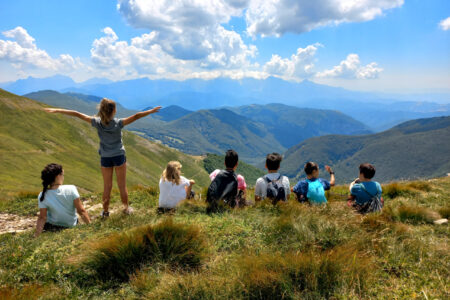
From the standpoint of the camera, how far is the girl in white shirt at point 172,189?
6711mm

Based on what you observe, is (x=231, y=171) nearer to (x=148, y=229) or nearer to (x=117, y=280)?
(x=148, y=229)

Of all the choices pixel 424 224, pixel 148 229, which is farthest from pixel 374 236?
pixel 148 229

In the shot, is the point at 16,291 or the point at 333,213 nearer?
the point at 16,291

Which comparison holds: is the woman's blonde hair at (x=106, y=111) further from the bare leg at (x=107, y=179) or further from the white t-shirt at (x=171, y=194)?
the white t-shirt at (x=171, y=194)

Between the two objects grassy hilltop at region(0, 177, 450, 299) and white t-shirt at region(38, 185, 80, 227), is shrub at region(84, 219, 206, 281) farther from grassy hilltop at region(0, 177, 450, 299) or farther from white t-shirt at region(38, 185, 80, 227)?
white t-shirt at region(38, 185, 80, 227)

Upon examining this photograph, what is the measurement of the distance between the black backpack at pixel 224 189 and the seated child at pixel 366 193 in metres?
3.09

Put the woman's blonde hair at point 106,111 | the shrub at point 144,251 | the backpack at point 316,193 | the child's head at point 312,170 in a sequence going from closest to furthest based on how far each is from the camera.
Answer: the shrub at point 144,251
the woman's blonde hair at point 106,111
the backpack at point 316,193
the child's head at point 312,170

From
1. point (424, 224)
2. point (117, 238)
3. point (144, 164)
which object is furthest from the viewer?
point (144, 164)

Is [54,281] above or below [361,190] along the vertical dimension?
below

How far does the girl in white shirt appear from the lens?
6.71m

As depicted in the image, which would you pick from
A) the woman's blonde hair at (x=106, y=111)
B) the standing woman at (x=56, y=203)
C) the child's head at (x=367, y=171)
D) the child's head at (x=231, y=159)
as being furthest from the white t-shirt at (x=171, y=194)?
the child's head at (x=367, y=171)

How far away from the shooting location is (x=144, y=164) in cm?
13150

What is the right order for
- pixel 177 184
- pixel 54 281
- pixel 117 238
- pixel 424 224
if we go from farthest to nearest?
pixel 177 184
pixel 424 224
pixel 117 238
pixel 54 281

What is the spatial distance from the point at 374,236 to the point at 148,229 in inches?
143
